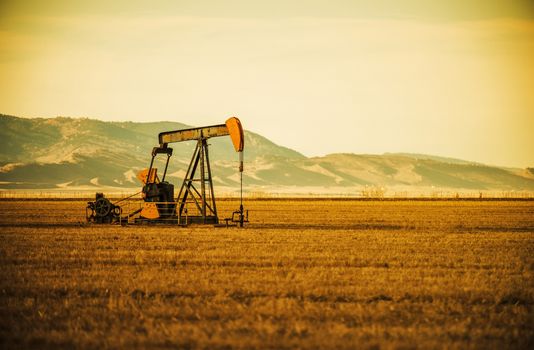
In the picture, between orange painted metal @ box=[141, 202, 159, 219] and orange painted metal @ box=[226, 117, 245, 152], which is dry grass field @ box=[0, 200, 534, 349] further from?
orange painted metal @ box=[141, 202, 159, 219]

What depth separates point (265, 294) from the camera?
12.2 m

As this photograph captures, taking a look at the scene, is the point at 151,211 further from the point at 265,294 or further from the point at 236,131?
the point at 265,294

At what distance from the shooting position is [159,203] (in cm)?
2845

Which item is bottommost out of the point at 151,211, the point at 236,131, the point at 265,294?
the point at 265,294

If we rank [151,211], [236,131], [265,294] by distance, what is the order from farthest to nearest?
[151,211], [236,131], [265,294]

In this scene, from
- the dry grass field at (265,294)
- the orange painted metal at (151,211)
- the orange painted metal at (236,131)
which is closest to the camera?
the dry grass field at (265,294)

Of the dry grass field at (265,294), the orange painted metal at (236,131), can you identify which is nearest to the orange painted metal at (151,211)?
the orange painted metal at (236,131)

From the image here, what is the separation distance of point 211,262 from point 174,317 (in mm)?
5876

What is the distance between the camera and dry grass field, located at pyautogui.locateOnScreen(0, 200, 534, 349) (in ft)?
30.8

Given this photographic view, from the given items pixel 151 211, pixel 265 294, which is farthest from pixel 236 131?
pixel 265 294

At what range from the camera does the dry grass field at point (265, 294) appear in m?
9.39

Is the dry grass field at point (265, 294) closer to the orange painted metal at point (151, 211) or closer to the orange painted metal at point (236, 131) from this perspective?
the orange painted metal at point (236, 131)

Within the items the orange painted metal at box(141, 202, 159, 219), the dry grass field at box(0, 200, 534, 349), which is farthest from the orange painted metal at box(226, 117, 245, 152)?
the dry grass field at box(0, 200, 534, 349)

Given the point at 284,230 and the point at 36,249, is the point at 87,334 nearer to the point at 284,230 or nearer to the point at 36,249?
the point at 36,249
